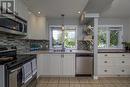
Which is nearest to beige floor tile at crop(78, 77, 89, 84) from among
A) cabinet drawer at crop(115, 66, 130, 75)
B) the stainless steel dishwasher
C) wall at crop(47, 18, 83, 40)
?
the stainless steel dishwasher

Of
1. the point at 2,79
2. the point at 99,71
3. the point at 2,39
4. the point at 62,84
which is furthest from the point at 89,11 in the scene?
the point at 2,79

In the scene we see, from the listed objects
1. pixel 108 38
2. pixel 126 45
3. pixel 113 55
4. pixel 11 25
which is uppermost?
pixel 11 25

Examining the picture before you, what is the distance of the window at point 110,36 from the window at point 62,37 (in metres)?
1.08

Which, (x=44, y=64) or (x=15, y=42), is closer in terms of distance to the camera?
(x=15, y=42)

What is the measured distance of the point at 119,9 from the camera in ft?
17.6

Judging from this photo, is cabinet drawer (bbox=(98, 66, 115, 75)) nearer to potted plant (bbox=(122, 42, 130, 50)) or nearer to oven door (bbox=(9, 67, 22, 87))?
potted plant (bbox=(122, 42, 130, 50))

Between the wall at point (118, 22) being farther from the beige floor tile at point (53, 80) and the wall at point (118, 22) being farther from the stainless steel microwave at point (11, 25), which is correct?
the stainless steel microwave at point (11, 25)

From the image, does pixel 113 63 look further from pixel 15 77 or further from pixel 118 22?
pixel 15 77

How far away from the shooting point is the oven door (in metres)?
2.33

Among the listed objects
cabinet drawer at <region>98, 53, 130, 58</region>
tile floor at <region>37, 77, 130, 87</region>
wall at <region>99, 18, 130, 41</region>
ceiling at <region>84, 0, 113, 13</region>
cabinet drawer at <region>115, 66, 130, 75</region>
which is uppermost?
ceiling at <region>84, 0, 113, 13</region>

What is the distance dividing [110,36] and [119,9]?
142cm

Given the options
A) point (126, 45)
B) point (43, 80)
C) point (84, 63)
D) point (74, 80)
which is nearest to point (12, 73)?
point (43, 80)

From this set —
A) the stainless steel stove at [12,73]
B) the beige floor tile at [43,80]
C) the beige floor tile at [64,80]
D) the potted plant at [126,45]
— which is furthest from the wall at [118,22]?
the stainless steel stove at [12,73]

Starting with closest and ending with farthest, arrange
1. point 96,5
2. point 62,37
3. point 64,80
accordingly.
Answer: point 96,5, point 64,80, point 62,37
